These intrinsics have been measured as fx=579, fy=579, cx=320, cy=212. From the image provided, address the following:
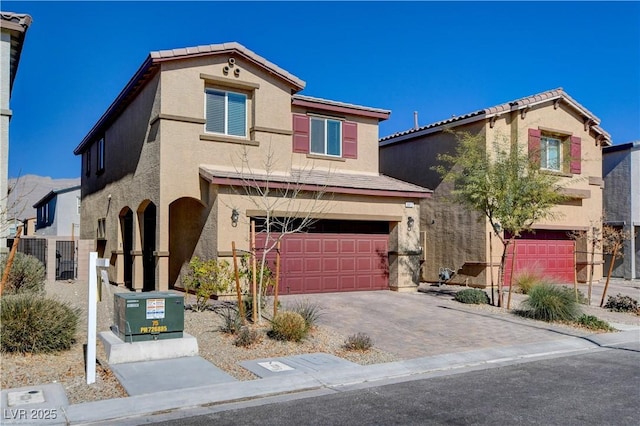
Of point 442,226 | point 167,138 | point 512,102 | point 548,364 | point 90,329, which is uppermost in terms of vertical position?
point 512,102

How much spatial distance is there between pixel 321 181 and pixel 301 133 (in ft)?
8.47

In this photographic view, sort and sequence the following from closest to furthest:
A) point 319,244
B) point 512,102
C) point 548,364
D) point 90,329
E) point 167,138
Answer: point 90,329 → point 548,364 → point 167,138 → point 319,244 → point 512,102

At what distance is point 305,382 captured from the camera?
28.2 ft

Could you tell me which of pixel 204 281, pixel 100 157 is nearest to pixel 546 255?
pixel 204 281

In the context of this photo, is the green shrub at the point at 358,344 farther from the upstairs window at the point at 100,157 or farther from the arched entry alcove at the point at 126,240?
the upstairs window at the point at 100,157

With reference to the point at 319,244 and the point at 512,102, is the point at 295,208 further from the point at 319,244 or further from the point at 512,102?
the point at 512,102

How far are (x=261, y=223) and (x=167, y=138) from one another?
3595 millimetres

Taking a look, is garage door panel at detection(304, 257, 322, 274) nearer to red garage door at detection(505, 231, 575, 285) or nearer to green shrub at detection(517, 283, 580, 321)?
green shrub at detection(517, 283, 580, 321)

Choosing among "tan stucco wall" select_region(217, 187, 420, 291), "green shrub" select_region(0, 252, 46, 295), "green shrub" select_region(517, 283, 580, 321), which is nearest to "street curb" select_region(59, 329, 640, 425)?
"green shrub" select_region(517, 283, 580, 321)

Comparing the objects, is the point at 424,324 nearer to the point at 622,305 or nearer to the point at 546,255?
the point at 622,305

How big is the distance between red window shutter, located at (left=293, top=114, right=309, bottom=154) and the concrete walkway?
5.29 meters

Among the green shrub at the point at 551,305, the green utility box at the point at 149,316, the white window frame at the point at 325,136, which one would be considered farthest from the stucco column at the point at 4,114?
the green shrub at the point at 551,305

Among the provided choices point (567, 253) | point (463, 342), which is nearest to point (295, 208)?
point (463, 342)

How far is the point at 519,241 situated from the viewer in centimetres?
2236
